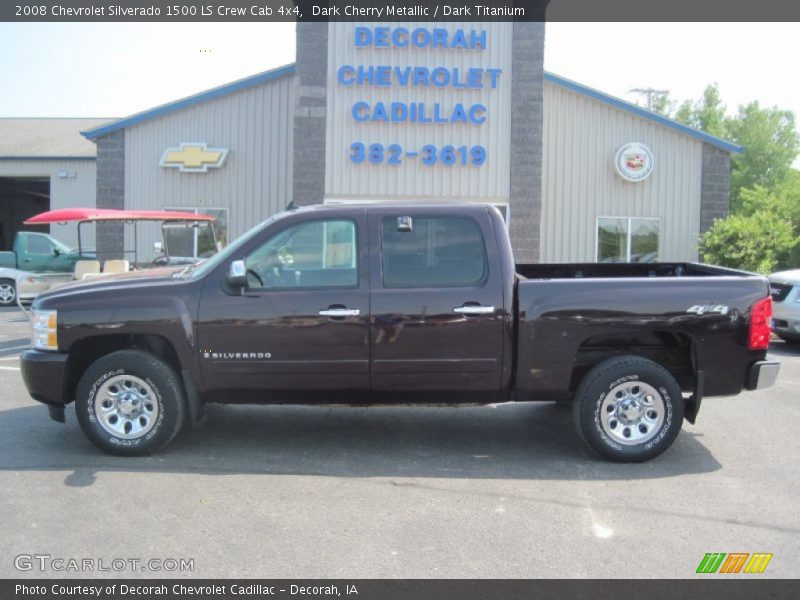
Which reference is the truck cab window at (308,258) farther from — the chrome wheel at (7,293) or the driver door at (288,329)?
the chrome wheel at (7,293)

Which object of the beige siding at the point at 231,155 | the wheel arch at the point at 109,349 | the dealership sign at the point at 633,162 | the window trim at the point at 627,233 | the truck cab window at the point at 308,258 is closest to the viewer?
the truck cab window at the point at 308,258

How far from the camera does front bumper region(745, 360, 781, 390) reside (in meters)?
6.00

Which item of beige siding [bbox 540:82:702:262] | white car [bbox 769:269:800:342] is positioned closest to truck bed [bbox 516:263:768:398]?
white car [bbox 769:269:800:342]

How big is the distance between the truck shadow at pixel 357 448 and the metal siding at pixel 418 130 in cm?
943

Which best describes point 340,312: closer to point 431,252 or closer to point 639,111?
point 431,252

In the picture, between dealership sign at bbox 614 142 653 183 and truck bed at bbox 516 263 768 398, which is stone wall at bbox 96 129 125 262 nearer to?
dealership sign at bbox 614 142 653 183

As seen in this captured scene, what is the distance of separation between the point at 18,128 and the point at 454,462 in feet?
97.7

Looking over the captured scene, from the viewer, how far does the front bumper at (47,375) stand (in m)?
5.96

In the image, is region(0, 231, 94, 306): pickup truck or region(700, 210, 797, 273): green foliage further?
region(0, 231, 94, 306): pickup truck

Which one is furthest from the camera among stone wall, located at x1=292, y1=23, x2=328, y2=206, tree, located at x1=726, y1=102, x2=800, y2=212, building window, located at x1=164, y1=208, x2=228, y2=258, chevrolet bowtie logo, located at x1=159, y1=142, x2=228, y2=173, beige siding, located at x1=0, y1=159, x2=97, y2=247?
tree, located at x1=726, y1=102, x2=800, y2=212

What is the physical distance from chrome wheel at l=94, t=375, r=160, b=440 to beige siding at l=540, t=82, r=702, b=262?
1328 centimetres

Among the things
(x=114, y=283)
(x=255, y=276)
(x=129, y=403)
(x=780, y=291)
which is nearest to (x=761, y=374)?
(x=255, y=276)

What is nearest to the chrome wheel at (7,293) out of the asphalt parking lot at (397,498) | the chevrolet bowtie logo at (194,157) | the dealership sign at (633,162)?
the chevrolet bowtie logo at (194,157)

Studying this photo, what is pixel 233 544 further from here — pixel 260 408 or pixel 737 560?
pixel 260 408
